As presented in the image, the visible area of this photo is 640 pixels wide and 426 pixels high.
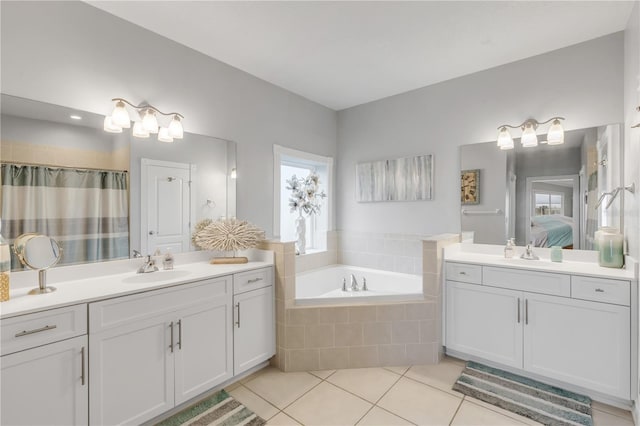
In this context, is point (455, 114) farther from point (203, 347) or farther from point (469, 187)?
point (203, 347)

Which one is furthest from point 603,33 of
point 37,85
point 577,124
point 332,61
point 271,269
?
point 37,85

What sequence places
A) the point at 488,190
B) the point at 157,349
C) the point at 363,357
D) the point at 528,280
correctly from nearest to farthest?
the point at 157,349 < the point at 528,280 < the point at 363,357 < the point at 488,190

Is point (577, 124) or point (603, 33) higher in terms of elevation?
point (603, 33)

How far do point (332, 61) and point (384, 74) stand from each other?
0.59 m

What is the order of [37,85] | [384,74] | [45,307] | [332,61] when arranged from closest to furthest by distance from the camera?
[45,307]
[37,85]
[332,61]
[384,74]

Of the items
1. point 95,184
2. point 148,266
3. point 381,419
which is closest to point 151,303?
point 148,266

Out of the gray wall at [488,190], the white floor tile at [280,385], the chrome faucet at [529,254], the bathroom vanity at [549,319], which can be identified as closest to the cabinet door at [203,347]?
the white floor tile at [280,385]

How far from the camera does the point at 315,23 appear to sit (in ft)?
7.22

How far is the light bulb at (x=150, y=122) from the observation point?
2.19 meters

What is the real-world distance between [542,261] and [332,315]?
182 centimetres

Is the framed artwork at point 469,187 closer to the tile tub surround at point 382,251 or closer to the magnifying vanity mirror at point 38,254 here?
the tile tub surround at point 382,251

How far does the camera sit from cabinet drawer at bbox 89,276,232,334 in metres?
1.55

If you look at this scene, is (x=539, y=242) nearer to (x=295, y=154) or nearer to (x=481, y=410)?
(x=481, y=410)

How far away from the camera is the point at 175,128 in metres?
2.33
